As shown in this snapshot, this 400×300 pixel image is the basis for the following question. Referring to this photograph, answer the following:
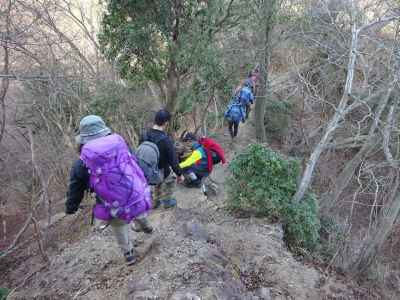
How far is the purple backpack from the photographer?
10.5 feet

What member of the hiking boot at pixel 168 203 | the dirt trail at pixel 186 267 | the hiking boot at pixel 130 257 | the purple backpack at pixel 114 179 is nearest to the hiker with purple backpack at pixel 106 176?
the purple backpack at pixel 114 179

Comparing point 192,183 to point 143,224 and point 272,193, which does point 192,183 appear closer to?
point 272,193

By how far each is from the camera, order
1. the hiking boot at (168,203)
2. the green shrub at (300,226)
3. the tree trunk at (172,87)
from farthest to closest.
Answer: the tree trunk at (172,87), the green shrub at (300,226), the hiking boot at (168,203)

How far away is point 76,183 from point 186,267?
1.66m

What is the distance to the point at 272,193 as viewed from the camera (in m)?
6.14

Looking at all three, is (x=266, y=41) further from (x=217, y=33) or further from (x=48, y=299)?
(x=48, y=299)

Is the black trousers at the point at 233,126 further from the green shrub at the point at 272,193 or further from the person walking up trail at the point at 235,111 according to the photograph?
the green shrub at the point at 272,193

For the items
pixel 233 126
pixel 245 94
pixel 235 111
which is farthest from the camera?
pixel 233 126

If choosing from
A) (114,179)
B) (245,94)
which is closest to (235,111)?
(245,94)

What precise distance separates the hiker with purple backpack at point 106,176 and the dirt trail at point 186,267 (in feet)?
3.05

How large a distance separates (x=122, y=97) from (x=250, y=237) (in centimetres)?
453

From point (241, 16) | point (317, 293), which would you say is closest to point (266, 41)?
point (241, 16)

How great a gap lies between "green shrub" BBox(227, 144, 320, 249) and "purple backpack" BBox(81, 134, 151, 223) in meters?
3.01

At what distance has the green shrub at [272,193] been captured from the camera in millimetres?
6113
